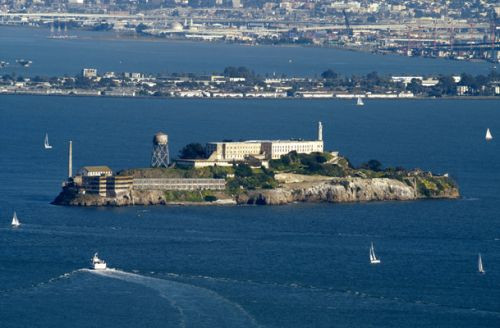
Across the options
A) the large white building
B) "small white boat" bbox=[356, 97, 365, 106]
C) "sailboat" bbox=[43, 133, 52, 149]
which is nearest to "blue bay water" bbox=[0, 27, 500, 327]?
"sailboat" bbox=[43, 133, 52, 149]

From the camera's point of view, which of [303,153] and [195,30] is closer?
[303,153]

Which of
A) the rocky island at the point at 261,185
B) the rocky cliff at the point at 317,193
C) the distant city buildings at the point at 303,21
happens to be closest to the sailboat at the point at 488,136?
the rocky island at the point at 261,185

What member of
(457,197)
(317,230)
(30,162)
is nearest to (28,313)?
(317,230)

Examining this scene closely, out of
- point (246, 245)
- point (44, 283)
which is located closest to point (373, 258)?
point (246, 245)

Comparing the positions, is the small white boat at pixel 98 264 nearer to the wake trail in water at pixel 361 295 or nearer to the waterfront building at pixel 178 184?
the wake trail in water at pixel 361 295

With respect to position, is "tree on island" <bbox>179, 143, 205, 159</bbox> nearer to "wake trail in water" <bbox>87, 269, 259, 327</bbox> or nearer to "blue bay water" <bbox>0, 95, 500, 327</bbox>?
"blue bay water" <bbox>0, 95, 500, 327</bbox>

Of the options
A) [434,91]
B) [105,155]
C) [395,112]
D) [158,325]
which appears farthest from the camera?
[434,91]

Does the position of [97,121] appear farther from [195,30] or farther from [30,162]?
[195,30]
